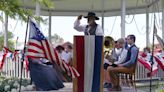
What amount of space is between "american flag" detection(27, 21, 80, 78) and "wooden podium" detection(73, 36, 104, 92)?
0.23m

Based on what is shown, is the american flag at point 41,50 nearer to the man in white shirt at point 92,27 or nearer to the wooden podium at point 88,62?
the wooden podium at point 88,62

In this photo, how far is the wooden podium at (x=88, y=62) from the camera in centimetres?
565

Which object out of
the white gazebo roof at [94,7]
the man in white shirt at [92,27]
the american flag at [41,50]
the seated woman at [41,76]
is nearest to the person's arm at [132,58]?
the man in white shirt at [92,27]

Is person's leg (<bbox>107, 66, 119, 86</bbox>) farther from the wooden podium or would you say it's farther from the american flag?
the american flag

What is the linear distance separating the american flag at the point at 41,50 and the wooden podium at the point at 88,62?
0.75 ft

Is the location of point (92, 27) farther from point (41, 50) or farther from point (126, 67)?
point (41, 50)

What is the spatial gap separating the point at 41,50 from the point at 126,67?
241cm

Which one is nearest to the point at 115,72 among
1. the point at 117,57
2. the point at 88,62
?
the point at 117,57

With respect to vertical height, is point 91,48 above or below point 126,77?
above

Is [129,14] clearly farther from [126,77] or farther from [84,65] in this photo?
[84,65]

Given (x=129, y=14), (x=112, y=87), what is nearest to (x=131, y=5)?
(x=129, y=14)

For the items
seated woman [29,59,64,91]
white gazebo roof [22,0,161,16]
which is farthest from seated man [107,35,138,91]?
white gazebo roof [22,0,161,16]

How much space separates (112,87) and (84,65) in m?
1.91

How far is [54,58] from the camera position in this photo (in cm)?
552
